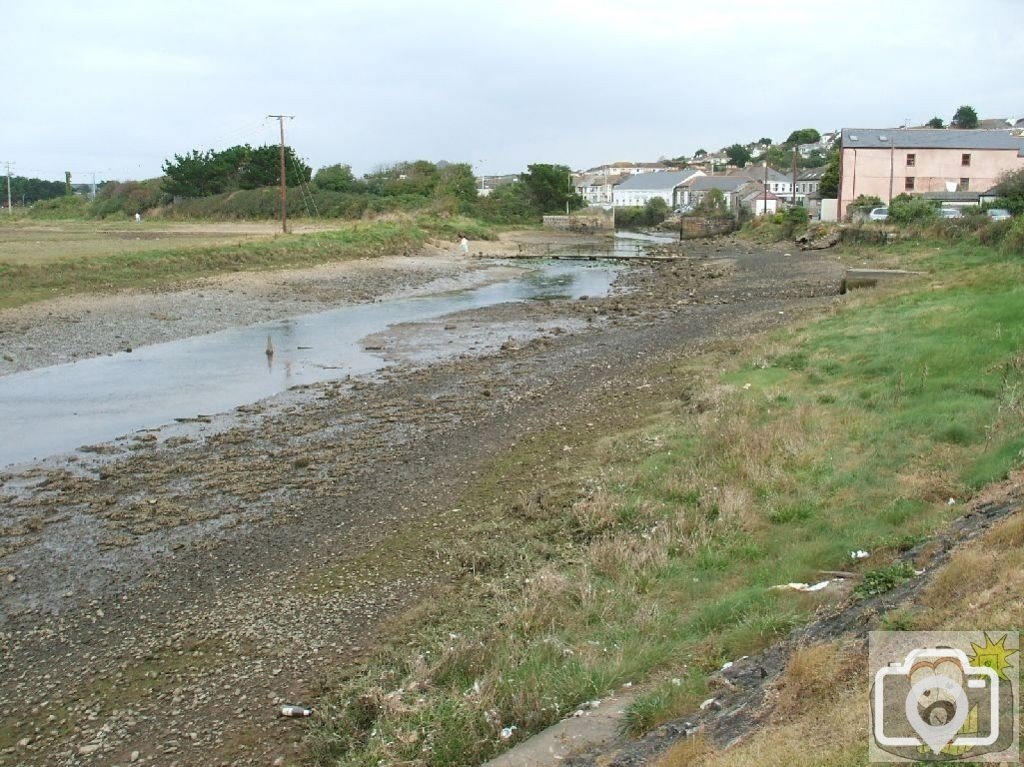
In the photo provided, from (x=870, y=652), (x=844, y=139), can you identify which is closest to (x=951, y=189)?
(x=844, y=139)

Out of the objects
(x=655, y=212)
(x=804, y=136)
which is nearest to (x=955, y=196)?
(x=655, y=212)

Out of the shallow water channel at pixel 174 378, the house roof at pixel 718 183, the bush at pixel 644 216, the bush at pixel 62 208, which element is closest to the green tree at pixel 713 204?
the house roof at pixel 718 183

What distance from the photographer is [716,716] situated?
5141 mm

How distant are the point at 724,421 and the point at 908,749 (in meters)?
8.93

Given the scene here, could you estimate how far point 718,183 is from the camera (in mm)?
117562

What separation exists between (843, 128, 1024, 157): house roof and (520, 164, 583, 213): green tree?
4740 cm

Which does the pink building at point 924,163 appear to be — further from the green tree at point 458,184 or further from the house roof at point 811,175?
the green tree at point 458,184

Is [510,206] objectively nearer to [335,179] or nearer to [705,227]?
[335,179]

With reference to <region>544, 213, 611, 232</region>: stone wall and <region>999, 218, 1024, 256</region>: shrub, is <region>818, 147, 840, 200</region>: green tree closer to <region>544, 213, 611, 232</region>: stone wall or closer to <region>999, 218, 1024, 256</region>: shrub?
<region>544, 213, 611, 232</region>: stone wall

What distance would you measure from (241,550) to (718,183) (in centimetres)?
11589

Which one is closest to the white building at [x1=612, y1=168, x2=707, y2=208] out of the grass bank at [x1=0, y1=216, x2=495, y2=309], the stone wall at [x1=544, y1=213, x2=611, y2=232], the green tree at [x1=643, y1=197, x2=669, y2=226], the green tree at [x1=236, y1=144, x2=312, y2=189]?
the green tree at [x1=643, y1=197, x2=669, y2=226]

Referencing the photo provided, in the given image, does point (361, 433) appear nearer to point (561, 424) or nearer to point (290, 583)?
point (561, 424)

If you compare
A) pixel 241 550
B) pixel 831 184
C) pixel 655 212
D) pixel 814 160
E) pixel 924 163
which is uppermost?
pixel 814 160

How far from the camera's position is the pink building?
64.5m
